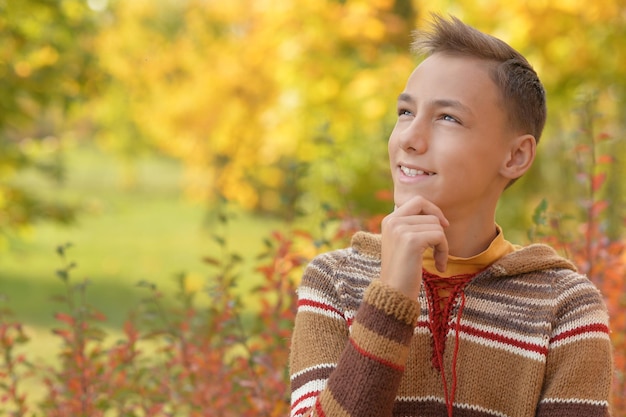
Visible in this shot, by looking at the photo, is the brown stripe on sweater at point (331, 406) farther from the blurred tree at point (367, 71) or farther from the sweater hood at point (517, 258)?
the blurred tree at point (367, 71)

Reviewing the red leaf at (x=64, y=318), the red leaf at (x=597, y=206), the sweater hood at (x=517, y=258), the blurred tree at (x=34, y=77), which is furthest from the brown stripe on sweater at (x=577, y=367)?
the blurred tree at (x=34, y=77)

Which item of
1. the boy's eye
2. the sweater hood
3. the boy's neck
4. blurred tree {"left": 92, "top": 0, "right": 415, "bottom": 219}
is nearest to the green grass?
blurred tree {"left": 92, "top": 0, "right": 415, "bottom": 219}

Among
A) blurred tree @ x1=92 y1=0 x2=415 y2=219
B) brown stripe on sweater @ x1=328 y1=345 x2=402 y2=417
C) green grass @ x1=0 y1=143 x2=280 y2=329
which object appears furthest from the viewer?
green grass @ x1=0 y1=143 x2=280 y2=329

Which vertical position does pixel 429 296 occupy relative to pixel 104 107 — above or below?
above

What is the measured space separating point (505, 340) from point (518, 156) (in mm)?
395

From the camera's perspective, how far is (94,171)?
35.5 meters

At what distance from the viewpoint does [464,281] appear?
6.08 feet

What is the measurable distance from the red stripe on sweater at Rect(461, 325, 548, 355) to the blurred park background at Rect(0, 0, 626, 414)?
731 millimetres

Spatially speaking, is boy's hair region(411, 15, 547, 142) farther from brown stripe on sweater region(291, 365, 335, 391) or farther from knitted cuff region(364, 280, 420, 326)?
brown stripe on sweater region(291, 365, 335, 391)

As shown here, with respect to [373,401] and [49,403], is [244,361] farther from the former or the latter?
[373,401]

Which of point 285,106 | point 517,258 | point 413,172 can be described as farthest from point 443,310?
point 285,106

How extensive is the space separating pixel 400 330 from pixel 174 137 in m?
15.5

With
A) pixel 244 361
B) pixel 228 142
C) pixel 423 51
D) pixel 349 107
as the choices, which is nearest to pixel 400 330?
pixel 423 51

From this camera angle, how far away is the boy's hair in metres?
1.82
